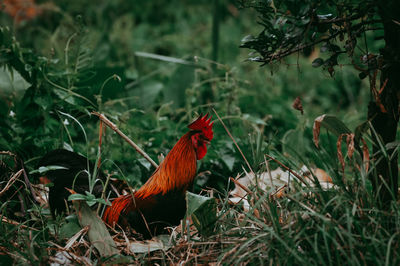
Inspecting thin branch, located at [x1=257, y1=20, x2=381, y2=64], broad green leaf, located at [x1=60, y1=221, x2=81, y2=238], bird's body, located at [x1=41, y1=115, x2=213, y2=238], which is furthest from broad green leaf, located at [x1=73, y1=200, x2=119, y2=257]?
thin branch, located at [x1=257, y1=20, x2=381, y2=64]

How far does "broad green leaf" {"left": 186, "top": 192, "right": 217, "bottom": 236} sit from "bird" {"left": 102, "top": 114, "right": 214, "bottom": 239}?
0.18 metres

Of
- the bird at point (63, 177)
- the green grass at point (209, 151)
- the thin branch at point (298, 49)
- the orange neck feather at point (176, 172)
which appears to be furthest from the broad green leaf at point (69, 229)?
the thin branch at point (298, 49)

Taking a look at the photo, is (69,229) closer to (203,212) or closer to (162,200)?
(162,200)

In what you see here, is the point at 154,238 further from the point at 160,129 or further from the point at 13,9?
the point at 13,9

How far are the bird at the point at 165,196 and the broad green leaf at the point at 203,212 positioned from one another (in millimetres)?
185

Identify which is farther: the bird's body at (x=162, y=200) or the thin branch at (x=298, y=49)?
the bird's body at (x=162, y=200)

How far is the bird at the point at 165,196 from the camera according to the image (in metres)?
2.07

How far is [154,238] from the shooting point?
6.68ft

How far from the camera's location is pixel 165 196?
2.09 m

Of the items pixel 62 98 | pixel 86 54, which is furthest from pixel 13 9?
pixel 62 98

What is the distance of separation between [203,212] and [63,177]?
0.71 metres

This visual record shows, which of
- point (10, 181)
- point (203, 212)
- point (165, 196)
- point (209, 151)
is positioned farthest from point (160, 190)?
point (209, 151)

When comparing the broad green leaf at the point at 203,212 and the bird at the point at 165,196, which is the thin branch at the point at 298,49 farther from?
the broad green leaf at the point at 203,212

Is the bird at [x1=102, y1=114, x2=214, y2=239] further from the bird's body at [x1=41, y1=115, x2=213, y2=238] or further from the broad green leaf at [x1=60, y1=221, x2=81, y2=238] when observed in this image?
the broad green leaf at [x1=60, y1=221, x2=81, y2=238]
